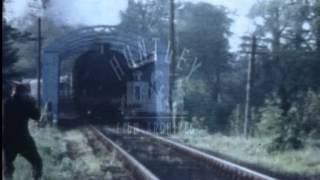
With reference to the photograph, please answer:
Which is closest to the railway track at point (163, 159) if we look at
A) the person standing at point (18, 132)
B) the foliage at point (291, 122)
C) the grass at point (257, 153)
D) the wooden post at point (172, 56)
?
the grass at point (257, 153)

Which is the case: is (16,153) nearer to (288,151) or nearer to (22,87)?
(22,87)

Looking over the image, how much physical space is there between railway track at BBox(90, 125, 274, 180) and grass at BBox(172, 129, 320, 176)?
4.4 inches

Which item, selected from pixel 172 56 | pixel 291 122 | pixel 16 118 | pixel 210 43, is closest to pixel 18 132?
pixel 16 118

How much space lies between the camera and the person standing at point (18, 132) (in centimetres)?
489

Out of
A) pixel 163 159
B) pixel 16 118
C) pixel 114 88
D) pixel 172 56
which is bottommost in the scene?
pixel 163 159

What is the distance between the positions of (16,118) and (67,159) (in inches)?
22.6

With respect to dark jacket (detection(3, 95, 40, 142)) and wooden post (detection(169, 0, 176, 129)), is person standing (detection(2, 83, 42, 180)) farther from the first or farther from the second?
wooden post (detection(169, 0, 176, 129))

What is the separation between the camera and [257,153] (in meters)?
5.21

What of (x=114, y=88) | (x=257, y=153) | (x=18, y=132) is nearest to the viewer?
(x=18, y=132)

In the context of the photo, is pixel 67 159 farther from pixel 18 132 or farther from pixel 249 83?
pixel 249 83

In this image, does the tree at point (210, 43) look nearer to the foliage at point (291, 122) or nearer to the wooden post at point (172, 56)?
the wooden post at point (172, 56)

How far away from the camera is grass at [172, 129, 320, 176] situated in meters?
5.19

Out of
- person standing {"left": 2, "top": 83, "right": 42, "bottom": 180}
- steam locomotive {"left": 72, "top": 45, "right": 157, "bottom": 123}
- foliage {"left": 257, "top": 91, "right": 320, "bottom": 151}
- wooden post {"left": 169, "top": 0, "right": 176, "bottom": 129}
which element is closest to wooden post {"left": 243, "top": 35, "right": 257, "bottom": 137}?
foliage {"left": 257, "top": 91, "right": 320, "bottom": 151}

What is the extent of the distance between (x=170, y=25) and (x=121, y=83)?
625 mm
